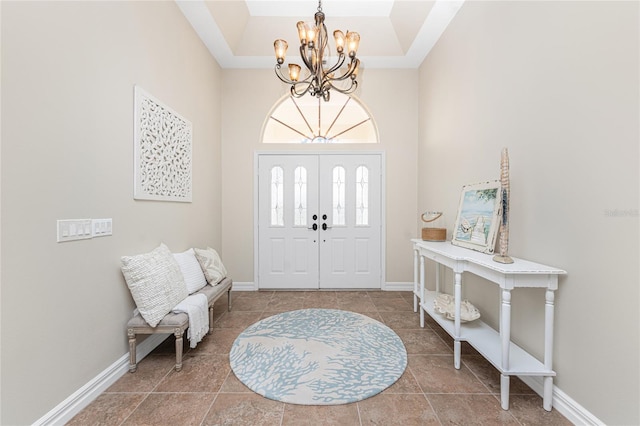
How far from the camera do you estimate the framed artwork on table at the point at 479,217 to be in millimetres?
2111

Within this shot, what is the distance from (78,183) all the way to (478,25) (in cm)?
345

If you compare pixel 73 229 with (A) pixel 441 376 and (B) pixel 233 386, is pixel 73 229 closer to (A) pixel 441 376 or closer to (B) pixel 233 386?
(B) pixel 233 386

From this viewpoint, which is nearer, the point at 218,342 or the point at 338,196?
the point at 218,342

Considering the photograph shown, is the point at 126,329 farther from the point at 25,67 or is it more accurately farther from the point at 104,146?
the point at 25,67

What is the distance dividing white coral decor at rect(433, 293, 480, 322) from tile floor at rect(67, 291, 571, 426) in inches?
12.9

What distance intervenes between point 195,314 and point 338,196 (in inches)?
101

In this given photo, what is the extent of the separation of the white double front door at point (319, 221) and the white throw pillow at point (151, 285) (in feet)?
6.52

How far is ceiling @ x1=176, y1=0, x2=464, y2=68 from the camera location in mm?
2959

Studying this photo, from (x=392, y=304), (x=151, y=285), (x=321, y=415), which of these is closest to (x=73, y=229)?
(x=151, y=285)

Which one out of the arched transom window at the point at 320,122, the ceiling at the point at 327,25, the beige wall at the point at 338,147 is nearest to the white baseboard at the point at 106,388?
the beige wall at the point at 338,147

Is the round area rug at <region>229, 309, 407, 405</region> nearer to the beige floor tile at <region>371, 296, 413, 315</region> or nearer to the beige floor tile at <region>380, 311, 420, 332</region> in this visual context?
the beige floor tile at <region>380, 311, 420, 332</region>

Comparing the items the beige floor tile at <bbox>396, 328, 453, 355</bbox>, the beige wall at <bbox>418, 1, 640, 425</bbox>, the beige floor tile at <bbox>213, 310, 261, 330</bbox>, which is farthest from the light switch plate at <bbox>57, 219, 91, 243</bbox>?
the beige wall at <bbox>418, 1, 640, 425</bbox>

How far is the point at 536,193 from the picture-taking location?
1819 mm

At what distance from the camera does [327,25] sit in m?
3.41
